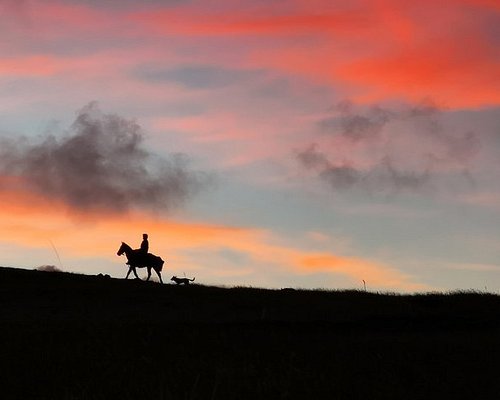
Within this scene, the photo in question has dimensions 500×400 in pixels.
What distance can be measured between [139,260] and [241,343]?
26.8 meters

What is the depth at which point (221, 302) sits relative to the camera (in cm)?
3125

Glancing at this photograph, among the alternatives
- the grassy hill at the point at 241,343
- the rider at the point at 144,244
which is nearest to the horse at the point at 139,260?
the rider at the point at 144,244

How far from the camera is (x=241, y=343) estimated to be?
1675cm

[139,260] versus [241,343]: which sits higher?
[139,260]

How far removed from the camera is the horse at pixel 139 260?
43.0 m

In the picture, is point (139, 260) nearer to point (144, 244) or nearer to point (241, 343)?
point (144, 244)

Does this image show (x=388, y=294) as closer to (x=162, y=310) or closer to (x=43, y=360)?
(x=162, y=310)

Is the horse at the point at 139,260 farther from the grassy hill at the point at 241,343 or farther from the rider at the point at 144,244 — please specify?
Result: the grassy hill at the point at 241,343

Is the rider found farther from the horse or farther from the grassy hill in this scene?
the grassy hill

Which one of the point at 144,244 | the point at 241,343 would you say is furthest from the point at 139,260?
the point at 241,343

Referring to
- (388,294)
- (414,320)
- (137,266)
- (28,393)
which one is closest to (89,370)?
(28,393)

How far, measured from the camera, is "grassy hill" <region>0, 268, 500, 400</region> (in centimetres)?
1088

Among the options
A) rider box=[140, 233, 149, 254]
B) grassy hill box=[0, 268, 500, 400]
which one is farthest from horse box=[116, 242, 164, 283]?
grassy hill box=[0, 268, 500, 400]

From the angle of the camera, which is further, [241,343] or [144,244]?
[144,244]
